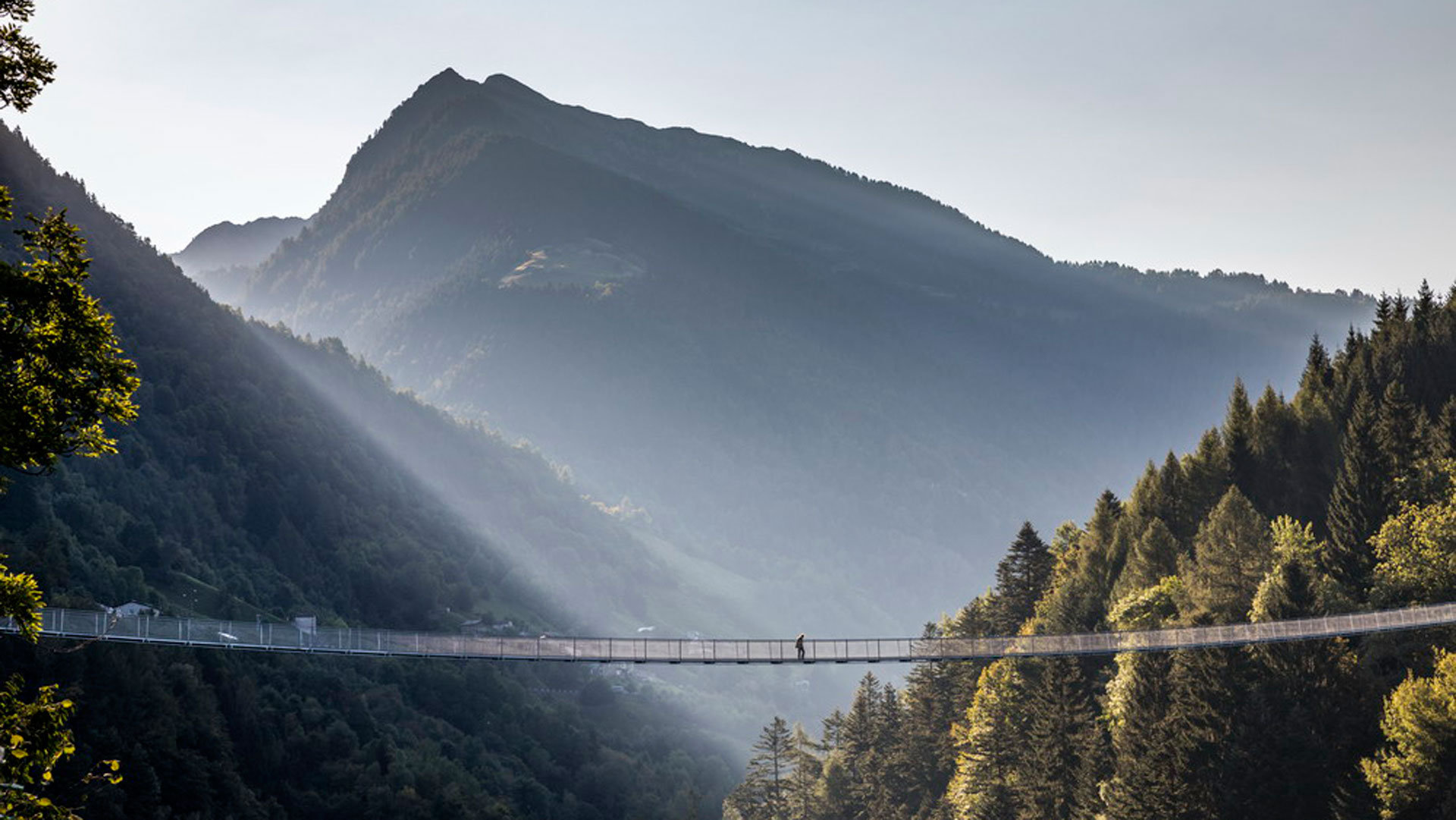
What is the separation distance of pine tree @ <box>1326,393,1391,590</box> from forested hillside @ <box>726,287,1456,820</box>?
0.14 meters

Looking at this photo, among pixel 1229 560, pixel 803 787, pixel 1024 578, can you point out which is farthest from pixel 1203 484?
pixel 803 787

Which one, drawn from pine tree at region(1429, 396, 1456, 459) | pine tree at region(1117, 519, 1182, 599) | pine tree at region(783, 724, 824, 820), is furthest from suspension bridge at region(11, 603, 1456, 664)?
pine tree at region(783, 724, 824, 820)

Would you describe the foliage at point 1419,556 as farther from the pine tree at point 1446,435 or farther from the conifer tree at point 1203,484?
the conifer tree at point 1203,484

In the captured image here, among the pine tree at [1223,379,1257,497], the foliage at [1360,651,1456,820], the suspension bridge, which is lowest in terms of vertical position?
the foliage at [1360,651,1456,820]

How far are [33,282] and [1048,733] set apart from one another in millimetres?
95272

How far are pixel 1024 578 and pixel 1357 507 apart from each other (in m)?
37.8

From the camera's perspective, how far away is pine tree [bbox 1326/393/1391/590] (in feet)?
331

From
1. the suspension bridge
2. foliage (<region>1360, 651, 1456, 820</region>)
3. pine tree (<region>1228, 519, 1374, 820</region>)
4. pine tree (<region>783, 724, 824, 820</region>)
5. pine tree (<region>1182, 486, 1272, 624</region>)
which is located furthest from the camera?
pine tree (<region>783, 724, 824, 820</region>)

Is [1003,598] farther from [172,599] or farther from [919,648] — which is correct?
[172,599]

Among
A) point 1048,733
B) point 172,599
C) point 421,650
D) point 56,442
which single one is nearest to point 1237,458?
point 1048,733

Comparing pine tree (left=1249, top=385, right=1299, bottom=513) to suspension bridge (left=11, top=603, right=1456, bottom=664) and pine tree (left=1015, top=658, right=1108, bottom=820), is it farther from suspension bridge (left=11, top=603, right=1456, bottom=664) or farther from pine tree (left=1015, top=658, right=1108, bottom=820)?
suspension bridge (left=11, top=603, right=1456, bottom=664)

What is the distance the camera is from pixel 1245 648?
94.5 meters

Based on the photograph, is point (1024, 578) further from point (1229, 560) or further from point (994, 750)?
point (1229, 560)

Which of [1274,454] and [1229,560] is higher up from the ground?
[1274,454]
